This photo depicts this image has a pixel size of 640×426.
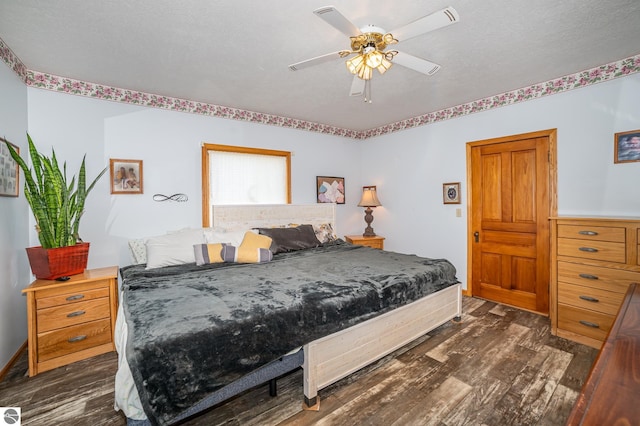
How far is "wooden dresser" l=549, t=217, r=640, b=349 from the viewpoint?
227 cm

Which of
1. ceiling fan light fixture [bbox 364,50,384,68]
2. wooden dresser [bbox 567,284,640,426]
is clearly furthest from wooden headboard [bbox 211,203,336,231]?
wooden dresser [bbox 567,284,640,426]

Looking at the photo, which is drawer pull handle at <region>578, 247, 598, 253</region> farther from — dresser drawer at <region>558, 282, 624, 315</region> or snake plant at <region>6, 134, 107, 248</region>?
snake plant at <region>6, 134, 107, 248</region>

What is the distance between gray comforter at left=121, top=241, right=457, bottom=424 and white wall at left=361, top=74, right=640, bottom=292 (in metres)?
1.50

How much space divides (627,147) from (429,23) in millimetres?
2505

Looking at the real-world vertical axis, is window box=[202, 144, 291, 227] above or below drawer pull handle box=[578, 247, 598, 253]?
above

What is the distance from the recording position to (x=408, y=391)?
74.0 inches

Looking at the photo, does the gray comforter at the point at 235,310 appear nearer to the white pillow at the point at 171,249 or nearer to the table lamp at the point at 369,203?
the white pillow at the point at 171,249

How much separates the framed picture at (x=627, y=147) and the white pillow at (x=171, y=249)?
13.7ft

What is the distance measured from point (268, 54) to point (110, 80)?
5.66 ft

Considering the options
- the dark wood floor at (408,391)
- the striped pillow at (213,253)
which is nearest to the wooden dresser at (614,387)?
the dark wood floor at (408,391)

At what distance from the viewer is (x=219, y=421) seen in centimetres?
163

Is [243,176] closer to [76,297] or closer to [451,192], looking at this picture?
[76,297]

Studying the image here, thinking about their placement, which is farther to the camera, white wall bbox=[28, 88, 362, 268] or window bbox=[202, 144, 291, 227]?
window bbox=[202, 144, 291, 227]

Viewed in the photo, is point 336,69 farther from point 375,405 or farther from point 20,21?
point 375,405
